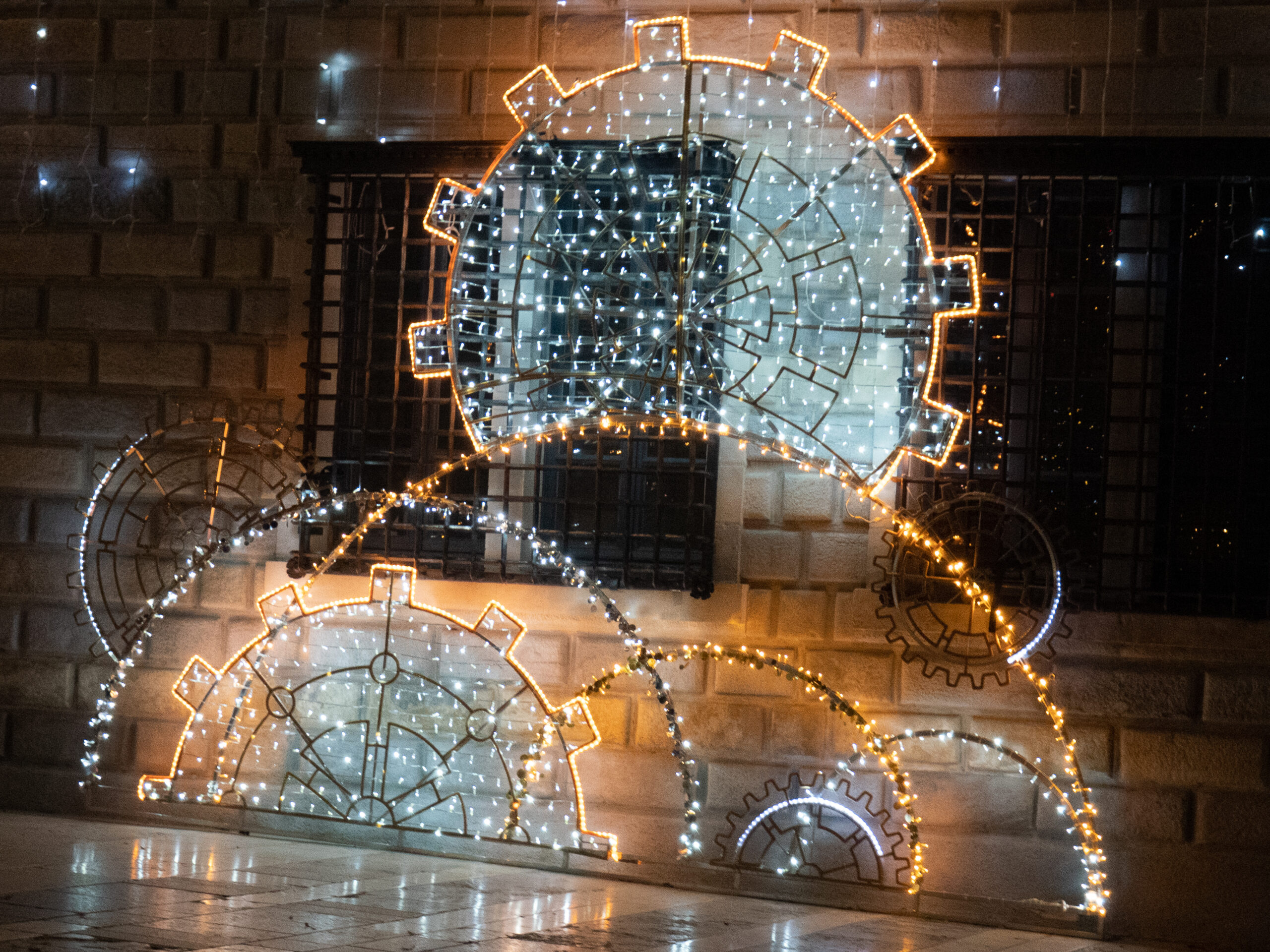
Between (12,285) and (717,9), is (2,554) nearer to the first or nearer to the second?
(12,285)

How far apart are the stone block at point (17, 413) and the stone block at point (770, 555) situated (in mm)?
3297

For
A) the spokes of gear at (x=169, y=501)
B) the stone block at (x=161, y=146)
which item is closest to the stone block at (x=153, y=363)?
the spokes of gear at (x=169, y=501)

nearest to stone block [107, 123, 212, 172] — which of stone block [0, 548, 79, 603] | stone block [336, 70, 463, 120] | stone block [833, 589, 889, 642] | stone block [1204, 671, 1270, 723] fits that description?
stone block [336, 70, 463, 120]

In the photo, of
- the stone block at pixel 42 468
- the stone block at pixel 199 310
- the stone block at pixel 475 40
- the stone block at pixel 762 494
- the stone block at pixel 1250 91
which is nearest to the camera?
the stone block at pixel 1250 91

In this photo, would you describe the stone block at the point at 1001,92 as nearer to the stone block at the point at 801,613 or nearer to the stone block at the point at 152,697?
the stone block at the point at 801,613

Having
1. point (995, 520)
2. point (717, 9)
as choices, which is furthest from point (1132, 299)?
point (717, 9)

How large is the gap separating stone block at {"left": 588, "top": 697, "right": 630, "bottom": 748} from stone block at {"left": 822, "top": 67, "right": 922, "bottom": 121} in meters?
2.58

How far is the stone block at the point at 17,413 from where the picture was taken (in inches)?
267

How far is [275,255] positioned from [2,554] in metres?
1.87

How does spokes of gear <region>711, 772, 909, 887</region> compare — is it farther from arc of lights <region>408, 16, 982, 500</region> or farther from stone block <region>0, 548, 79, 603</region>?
stone block <region>0, 548, 79, 603</region>

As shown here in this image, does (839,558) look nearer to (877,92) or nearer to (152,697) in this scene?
(877,92)

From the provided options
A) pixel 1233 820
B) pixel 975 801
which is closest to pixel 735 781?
pixel 975 801

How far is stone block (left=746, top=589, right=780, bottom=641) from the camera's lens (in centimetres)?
609

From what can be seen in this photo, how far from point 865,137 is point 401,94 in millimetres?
2098
